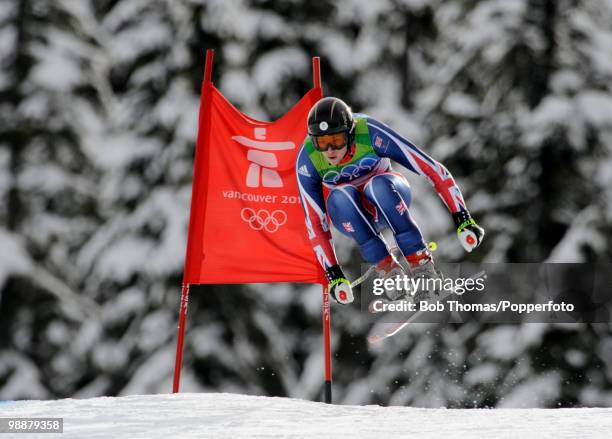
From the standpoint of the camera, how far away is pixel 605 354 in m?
11.1

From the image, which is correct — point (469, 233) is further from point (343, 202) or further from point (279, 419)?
point (279, 419)

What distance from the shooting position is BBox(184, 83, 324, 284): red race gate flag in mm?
7371

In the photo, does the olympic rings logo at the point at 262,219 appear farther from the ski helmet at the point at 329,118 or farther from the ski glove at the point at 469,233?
the ski glove at the point at 469,233

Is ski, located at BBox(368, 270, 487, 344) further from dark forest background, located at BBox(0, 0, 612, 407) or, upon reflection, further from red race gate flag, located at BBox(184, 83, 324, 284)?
dark forest background, located at BBox(0, 0, 612, 407)

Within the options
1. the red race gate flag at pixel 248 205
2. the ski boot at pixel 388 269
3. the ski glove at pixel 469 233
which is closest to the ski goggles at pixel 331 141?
the ski boot at pixel 388 269

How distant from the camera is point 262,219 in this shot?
24.2 feet

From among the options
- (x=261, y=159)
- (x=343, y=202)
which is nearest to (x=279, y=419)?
(x=343, y=202)

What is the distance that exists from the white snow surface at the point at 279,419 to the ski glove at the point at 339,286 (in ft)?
2.61

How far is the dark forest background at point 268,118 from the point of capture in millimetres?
11531

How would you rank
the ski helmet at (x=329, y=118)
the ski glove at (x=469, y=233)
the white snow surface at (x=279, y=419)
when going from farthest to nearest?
1. the ski helmet at (x=329, y=118)
2. the ski glove at (x=469, y=233)
3. the white snow surface at (x=279, y=419)

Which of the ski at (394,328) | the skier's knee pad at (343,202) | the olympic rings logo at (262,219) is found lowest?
the ski at (394,328)

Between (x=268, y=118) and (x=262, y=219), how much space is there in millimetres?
4838

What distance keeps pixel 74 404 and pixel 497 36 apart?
301 inches

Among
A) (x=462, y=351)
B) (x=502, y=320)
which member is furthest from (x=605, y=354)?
(x=502, y=320)
